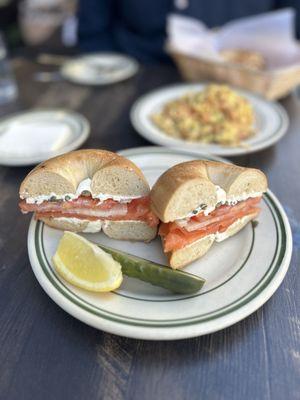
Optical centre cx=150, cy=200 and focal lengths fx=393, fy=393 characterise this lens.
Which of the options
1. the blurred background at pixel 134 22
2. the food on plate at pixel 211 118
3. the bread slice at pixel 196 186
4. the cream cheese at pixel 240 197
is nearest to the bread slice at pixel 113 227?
the bread slice at pixel 196 186

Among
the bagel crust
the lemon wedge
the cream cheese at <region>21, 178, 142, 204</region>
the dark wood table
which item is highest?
the bagel crust

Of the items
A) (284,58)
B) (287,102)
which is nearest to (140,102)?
(287,102)

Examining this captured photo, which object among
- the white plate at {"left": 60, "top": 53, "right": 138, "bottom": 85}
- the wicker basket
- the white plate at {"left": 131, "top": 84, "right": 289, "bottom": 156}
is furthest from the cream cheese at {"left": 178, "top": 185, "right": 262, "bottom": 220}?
the white plate at {"left": 60, "top": 53, "right": 138, "bottom": 85}

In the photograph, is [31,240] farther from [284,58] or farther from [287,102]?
[284,58]

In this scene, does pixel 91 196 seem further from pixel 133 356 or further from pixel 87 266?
pixel 133 356

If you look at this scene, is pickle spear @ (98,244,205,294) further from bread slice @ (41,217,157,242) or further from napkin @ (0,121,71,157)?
napkin @ (0,121,71,157)

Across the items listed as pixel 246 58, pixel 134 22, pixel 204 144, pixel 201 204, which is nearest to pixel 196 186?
pixel 201 204

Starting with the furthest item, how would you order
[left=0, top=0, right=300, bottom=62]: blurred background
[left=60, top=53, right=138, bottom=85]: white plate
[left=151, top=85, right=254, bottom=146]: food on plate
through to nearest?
[left=0, top=0, right=300, bottom=62]: blurred background → [left=60, top=53, right=138, bottom=85]: white plate → [left=151, top=85, right=254, bottom=146]: food on plate
